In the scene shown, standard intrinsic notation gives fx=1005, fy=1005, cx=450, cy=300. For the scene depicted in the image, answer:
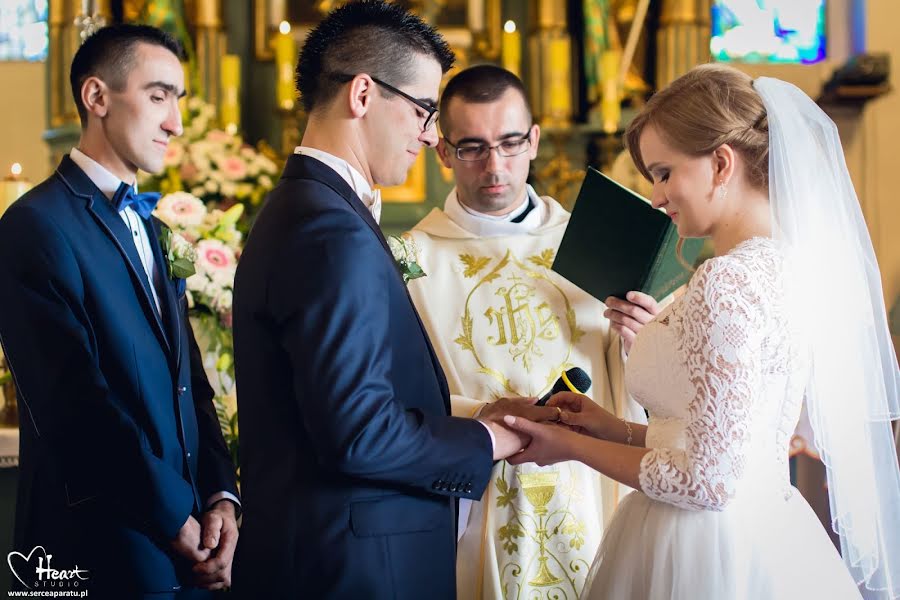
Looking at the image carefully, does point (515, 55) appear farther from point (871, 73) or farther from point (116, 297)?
point (116, 297)

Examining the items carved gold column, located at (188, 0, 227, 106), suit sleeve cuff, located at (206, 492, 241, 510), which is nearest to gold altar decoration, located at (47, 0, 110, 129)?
carved gold column, located at (188, 0, 227, 106)

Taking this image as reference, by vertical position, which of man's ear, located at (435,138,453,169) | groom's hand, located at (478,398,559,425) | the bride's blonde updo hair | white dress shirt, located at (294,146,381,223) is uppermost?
man's ear, located at (435,138,453,169)

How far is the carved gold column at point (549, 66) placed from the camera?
6.72m

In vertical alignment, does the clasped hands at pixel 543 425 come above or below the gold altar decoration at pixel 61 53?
below

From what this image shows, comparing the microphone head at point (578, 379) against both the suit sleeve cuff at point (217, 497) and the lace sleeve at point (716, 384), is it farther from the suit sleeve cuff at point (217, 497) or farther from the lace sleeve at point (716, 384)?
the suit sleeve cuff at point (217, 497)

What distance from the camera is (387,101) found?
7.63 ft

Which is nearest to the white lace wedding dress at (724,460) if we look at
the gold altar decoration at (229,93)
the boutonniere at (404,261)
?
the boutonniere at (404,261)

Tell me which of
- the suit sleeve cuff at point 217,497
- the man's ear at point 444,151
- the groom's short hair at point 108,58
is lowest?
the suit sleeve cuff at point 217,497

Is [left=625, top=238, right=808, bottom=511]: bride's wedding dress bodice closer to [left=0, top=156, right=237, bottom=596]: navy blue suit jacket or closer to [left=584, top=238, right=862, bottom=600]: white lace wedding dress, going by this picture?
[left=584, top=238, right=862, bottom=600]: white lace wedding dress

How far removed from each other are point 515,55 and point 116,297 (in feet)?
14.4

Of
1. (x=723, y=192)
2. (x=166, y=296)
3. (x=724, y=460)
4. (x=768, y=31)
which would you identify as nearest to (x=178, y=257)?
(x=166, y=296)

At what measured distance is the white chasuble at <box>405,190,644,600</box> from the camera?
306 centimetres

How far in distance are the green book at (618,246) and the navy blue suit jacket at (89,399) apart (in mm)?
1251

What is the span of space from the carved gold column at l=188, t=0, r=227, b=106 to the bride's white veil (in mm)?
4931
